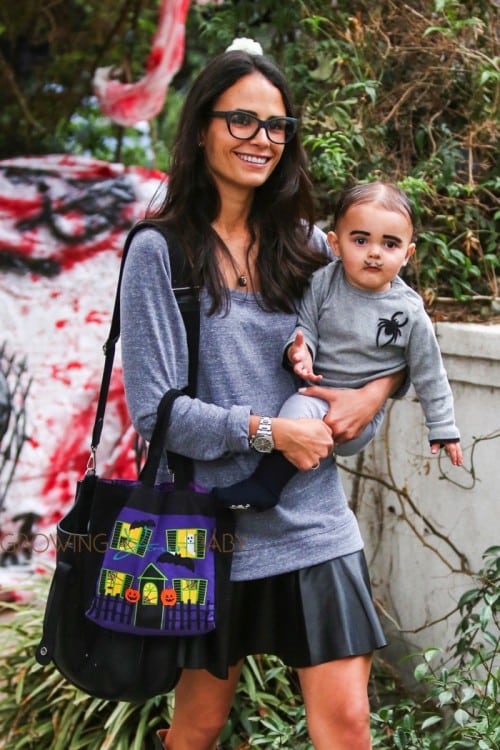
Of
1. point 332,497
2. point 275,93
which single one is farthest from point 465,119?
point 332,497

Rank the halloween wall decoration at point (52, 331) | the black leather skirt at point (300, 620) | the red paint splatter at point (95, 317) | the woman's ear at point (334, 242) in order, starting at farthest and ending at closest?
1. the red paint splatter at point (95, 317)
2. the halloween wall decoration at point (52, 331)
3. the woman's ear at point (334, 242)
4. the black leather skirt at point (300, 620)

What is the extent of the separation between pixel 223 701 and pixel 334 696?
34 centimetres

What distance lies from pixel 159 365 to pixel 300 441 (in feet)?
1.12

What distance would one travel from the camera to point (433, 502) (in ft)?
11.7

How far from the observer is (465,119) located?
415 centimetres

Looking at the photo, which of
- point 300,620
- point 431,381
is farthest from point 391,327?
point 300,620

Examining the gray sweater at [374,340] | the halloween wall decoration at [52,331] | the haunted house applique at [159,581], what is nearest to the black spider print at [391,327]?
the gray sweater at [374,340]

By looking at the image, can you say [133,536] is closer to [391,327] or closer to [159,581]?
[159,581]

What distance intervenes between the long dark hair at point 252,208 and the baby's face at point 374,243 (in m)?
0.15

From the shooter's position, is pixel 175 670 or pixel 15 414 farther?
pixel 15 414

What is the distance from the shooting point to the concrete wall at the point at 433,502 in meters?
3.32

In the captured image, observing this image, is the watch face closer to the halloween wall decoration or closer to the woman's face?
the woman's face

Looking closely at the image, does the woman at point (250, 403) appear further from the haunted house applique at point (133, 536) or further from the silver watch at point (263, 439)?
the haunted house applique at point (133, 536)

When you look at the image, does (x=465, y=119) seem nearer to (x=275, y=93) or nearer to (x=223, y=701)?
(x=275, y=93)
